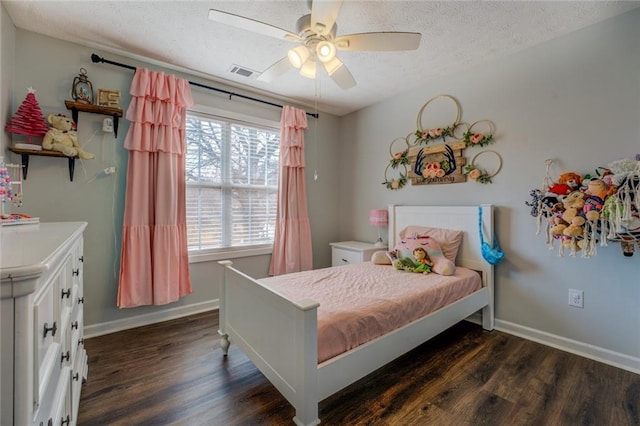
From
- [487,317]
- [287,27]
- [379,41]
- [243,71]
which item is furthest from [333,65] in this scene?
[487,317]

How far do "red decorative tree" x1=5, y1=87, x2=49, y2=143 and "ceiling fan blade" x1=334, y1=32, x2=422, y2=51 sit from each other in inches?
88.8

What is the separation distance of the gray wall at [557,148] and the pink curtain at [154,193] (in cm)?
268

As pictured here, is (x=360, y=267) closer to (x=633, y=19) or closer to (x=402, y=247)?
(x=402, y=247)

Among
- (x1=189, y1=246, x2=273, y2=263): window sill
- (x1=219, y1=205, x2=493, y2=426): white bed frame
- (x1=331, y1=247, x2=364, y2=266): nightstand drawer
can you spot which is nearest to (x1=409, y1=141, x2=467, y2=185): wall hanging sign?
(x1=219, y1=205, x2=493, y2=426): white bed frame

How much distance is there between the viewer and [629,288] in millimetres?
1959

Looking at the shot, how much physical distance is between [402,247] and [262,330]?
5.28 feet

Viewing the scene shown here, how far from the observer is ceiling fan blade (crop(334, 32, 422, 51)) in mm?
1671

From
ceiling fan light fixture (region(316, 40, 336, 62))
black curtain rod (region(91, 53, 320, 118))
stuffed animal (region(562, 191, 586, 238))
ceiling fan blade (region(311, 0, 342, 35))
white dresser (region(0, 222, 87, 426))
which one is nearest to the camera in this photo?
white dresser (region(0, 222, 87, 426))

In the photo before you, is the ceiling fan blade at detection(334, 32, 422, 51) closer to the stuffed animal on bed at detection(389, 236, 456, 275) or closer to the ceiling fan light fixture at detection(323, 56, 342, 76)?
the ceiling fan light fixture at detection(323, 56, 342, 76)

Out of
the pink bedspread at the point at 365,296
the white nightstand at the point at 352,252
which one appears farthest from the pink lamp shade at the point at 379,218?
the pink bedspread at the point at 365,296

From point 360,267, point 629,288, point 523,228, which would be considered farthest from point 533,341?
point 360,267

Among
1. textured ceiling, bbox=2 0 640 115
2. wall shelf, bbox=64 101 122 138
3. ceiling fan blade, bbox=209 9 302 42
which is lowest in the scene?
wall shelf, bbox=64 101 122 138

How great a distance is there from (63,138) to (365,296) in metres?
2.59

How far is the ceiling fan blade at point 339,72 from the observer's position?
194 cm
